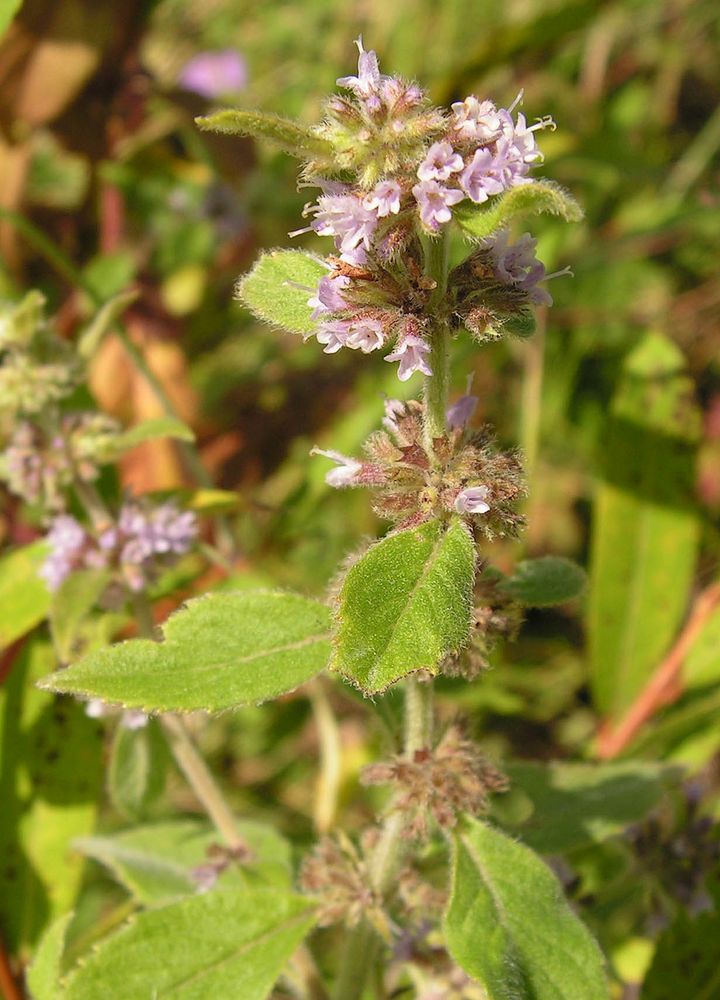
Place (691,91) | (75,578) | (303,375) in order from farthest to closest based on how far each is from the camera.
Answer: (691,91) < (303,375) < (75,578)

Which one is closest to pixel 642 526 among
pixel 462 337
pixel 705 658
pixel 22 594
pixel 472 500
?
pixel 705 658

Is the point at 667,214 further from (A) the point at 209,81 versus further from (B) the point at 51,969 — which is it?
(B) the point at 51,969

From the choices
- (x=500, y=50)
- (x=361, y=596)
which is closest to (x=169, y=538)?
(x=361, y=596)

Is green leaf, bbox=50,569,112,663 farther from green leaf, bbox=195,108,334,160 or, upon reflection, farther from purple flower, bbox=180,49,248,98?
purple flower, bbox=180,49,248,98

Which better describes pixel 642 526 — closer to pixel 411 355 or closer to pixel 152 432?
pixel 152 432

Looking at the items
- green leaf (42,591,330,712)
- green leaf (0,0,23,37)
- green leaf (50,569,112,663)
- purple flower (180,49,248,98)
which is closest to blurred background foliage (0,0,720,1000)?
purple flower (180,49,248,98)

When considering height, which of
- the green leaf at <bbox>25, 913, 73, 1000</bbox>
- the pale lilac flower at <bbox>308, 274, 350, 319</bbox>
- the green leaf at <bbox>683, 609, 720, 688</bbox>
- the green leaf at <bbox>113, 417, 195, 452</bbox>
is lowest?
the green leaf at <bbox>25, 913, 73, 1000</bbox>
